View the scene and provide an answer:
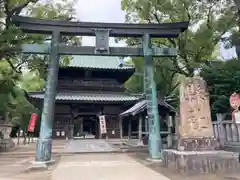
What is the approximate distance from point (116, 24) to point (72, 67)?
14991 mm

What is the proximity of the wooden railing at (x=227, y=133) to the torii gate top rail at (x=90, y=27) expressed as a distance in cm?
445

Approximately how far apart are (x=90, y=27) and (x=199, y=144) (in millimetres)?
6603

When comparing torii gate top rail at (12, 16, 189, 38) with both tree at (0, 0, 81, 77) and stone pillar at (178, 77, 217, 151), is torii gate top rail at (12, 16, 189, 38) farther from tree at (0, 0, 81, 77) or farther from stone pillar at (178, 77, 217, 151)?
stone pillar at (178, 77, 217, 151)

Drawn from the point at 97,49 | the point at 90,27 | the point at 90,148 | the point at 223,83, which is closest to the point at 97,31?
the point at 90,27

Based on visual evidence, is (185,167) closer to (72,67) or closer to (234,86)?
(234,86)

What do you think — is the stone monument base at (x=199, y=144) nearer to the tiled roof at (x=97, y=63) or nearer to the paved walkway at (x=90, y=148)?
the paved walkway at (x=90, y=148)

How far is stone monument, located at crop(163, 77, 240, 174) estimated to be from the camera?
7.16 meters

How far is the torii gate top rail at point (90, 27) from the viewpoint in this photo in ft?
33.4

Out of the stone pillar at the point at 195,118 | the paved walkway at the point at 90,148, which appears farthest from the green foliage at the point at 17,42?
the stone pillar at the point at 195,118

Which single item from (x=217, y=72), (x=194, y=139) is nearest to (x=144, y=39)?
(x=217, y=72)

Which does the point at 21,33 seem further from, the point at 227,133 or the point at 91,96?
the point at 91,96

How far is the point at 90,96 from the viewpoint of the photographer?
25094 millimetres

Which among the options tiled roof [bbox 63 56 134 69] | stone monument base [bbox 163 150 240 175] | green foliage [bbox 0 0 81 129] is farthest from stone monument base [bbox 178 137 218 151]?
tiled roof [bbox 63 56 134 69]

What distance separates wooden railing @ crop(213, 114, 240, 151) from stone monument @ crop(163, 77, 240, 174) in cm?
147
